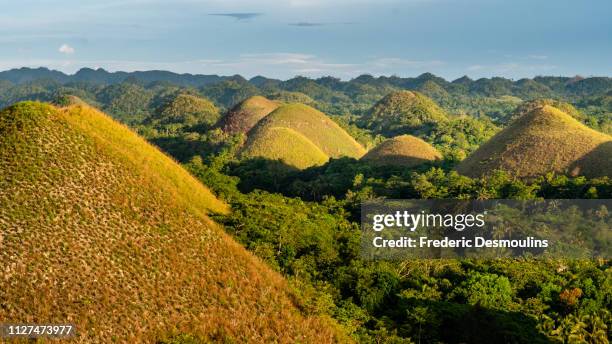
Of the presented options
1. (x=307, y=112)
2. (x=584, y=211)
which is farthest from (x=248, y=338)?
(x=307, y=112)

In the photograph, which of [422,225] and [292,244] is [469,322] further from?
[422,225]

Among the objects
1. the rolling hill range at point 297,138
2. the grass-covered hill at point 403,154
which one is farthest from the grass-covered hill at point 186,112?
the grass-covered hill at point 403,154

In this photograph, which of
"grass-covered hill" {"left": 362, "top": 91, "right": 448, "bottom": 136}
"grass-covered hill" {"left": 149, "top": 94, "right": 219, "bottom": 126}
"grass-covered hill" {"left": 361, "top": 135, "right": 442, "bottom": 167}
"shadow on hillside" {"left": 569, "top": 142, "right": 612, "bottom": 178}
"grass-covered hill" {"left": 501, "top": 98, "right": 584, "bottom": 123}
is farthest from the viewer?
"grass-covered hill" {"left": 149, "top": 94, "right": 219, "bottom": 126}

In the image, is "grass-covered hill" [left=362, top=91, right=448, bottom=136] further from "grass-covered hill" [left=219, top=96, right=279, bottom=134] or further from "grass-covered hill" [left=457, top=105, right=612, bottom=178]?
"grass-covered hill" [left=457, top=105, right=612, bottom=178]

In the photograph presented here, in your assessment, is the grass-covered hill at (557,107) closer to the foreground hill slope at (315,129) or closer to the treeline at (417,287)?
the foreground hill slope at (315,129)

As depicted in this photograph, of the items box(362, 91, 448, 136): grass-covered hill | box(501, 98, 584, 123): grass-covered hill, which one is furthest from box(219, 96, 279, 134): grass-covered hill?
box(501, 98, 584, 123): grass-covered hill

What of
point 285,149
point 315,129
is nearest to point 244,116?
point 315,129

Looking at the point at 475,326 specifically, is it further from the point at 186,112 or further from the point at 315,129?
the point at 186,112
